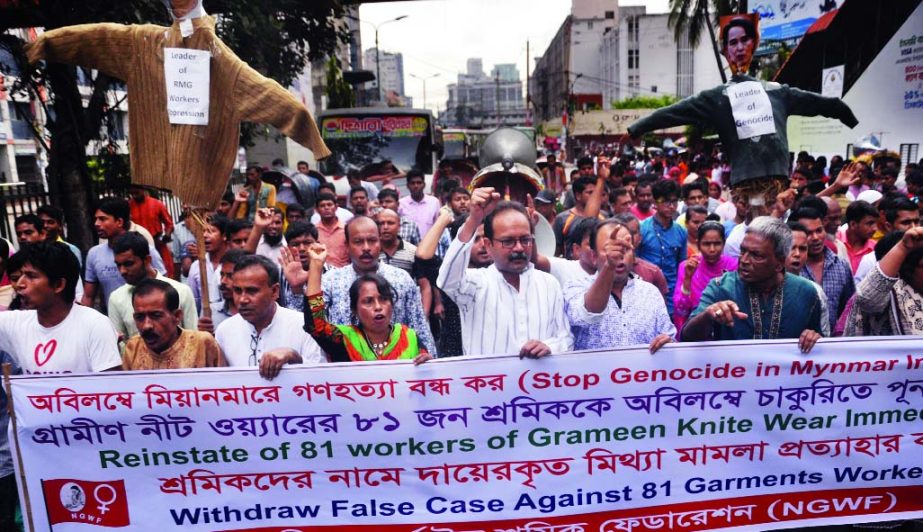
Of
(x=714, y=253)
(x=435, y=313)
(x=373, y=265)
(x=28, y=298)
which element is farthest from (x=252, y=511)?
(x=714, y=253)

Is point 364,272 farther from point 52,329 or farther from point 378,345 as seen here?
point 52,329

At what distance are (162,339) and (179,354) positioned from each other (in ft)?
0.32

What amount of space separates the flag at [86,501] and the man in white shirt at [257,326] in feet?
2.43

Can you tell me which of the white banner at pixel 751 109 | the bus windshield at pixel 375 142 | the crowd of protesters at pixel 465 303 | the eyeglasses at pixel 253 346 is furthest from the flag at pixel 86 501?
the bus windshield at pixel 375 142

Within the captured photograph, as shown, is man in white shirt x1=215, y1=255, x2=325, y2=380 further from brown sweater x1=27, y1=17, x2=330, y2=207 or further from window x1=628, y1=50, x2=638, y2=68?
window x1=628, y1=50, x2=638, y2=68

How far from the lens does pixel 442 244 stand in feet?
18.1

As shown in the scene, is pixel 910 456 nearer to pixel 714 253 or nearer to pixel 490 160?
pixel 714 253

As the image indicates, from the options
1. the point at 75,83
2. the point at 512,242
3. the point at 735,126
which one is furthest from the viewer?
the point at 75,83

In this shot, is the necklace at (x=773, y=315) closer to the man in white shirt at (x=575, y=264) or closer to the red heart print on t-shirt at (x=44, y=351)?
the man in white shirt at (x=575, y=264)

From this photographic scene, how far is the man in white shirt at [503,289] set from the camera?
3260 millimetres

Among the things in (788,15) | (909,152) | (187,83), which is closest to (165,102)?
(187,83)

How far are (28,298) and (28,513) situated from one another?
0.89 m

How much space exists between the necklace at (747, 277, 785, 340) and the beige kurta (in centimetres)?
246

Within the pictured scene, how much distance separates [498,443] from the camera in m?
2.89
